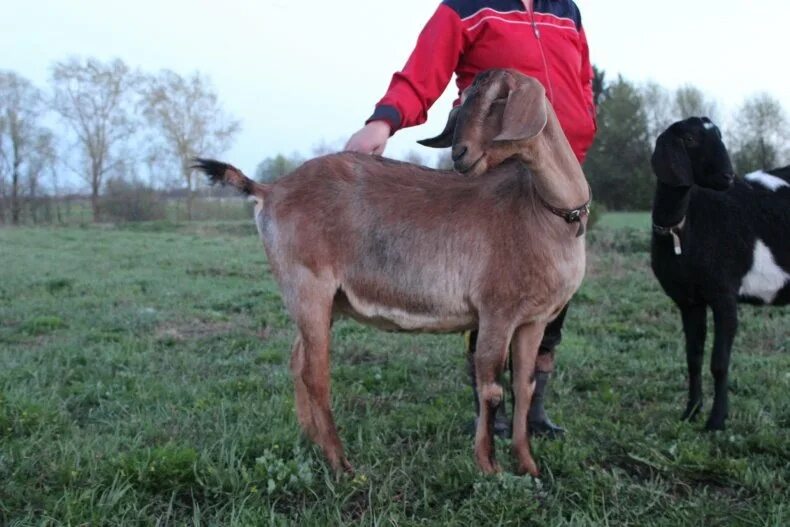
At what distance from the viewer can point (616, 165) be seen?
143ft

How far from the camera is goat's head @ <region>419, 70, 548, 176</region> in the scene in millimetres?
3006

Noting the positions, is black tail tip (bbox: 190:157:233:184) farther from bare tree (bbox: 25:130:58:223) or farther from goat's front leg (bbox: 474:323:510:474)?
bare tree (bbox: 25:130:58:223)

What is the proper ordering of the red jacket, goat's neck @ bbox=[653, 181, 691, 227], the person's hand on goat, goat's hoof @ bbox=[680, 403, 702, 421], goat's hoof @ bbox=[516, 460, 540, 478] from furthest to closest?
goat's neck @ bbox=[653, 181, 691, 227], goat's hoof @ bbox=[680, 403, 702, 421], the red jacket, the person's hand on goat, goat's hoof @ bbox=[516, 460, 540, 478]

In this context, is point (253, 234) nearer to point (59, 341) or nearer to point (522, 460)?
point (59, 341)

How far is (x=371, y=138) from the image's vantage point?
11.9 feet

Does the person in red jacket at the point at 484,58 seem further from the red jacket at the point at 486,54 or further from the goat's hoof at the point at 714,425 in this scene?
the goat's hoof at the point at 714,425

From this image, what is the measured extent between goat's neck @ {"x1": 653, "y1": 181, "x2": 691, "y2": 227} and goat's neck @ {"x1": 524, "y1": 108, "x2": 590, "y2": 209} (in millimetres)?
1681

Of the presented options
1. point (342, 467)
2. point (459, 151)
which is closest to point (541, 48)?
point (459, 151)

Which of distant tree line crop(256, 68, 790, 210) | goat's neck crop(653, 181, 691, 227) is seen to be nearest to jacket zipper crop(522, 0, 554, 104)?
goat's neck crop(653, 181, 691, 227)

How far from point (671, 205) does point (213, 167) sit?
3.00 meters

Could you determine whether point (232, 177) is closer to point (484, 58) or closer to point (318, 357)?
point (318, 357)

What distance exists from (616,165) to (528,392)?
42.5 meters

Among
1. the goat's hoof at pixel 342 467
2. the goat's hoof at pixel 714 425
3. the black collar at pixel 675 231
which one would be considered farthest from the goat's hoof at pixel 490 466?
the black collar at pixel 675 231

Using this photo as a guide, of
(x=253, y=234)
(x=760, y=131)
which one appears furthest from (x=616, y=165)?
(x=253, y=234)
